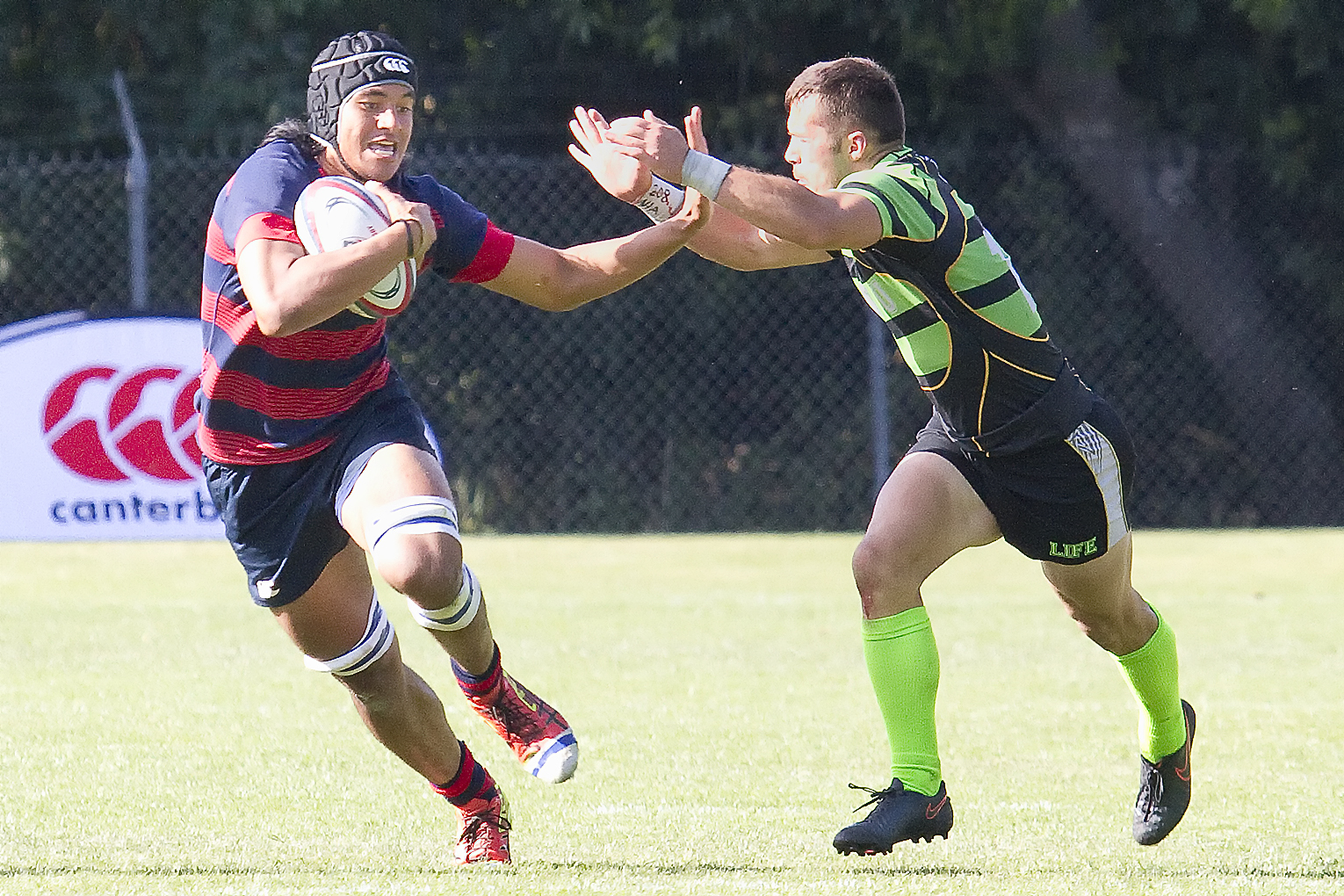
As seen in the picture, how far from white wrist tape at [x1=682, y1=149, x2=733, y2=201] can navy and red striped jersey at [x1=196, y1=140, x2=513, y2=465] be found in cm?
86

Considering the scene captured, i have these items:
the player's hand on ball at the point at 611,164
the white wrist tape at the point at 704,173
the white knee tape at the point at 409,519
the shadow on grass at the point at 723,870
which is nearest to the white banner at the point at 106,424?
the player's hand on ball at the point at 611,164

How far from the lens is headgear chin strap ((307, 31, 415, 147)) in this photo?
4.47 meters

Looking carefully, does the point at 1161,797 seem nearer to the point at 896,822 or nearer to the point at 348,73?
the point at 896,822

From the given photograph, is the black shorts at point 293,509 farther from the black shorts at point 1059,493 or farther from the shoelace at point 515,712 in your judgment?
the black shorts at point 1059,493

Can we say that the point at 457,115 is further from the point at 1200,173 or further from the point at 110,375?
the point at 1200,173

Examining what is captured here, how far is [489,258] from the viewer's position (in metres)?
4.77

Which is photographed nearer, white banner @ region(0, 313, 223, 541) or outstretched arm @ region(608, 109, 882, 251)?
outstretched arm @ region(608, 109, 882, 251)

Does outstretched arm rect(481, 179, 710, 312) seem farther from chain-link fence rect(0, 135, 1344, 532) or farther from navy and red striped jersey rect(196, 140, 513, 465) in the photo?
chain-link fence rect(0, 135, 1344, 532)

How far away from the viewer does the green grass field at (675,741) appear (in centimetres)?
430

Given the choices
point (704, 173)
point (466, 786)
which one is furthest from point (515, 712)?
point (704, 173)

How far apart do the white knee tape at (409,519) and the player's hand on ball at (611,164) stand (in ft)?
2.79

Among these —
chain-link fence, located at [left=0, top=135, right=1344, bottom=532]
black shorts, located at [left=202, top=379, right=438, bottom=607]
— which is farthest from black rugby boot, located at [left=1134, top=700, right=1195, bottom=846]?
chain-link fence, located at [left=0, top=135, right=1344, bottom=532]

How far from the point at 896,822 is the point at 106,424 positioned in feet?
23.1

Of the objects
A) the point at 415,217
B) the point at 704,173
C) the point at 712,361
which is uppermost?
the point at 704,173
